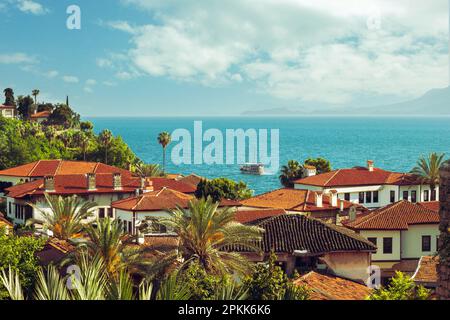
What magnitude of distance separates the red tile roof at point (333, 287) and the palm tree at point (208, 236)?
273 centimetres

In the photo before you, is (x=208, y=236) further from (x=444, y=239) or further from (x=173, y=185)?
(x=173, y=185)

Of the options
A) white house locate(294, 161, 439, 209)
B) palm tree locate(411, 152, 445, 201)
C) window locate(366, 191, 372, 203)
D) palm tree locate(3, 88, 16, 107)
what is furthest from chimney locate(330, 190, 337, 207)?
palm tree locate(3, 88, 16, 107)

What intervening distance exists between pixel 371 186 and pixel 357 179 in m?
1.58

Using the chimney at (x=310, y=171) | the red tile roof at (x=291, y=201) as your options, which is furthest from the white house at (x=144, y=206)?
the chimney at (x=310, y=171)

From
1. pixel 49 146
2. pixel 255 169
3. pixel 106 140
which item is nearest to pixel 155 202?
pixel 106 140

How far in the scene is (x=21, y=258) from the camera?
28.9 meters

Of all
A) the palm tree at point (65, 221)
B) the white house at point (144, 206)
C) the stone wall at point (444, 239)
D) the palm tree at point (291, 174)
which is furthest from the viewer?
the palm tree at point (291, 174)

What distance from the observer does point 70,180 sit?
65.7 m

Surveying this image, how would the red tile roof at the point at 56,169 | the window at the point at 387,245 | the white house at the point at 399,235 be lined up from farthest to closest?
1. the red tile roof at the point at 56,169
2. the window at the point at 387,245
3. the white house at the point at 399,235

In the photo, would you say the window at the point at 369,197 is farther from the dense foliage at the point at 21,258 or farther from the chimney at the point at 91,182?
the dense foliage at the point at 21,258

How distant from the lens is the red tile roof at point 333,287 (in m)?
27.8

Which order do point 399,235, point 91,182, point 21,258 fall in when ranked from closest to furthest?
point 21,258 < point 399,235 < point 91,182

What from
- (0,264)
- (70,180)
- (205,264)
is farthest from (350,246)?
(70,180)
